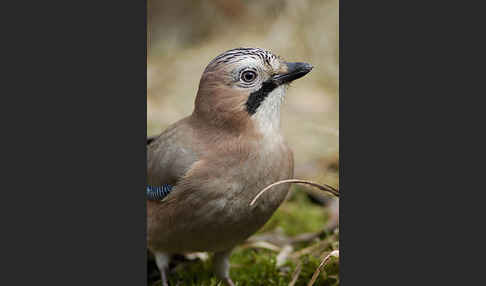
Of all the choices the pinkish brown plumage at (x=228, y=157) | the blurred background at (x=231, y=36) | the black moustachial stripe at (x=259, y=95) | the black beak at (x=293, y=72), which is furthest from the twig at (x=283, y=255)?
the black beak at (x=293, y=72)

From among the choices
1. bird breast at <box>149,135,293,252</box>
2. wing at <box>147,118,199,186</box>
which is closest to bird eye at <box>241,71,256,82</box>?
bird breast at <box>149,135,293,252</box>

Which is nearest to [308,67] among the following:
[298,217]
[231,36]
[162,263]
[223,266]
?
[231,36]

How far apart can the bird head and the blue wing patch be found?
588 millimetres

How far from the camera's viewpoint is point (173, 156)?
4.25m

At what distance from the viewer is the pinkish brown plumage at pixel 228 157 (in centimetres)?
401

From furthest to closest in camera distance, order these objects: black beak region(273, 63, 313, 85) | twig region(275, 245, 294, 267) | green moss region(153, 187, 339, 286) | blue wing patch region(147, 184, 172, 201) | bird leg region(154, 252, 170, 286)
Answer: twig region(275, 245, 294, 267)
bird leg region(154, 252, 170, 286)
green moss region(153, 187, 339, 286)
blue wing patch region(147, 184, 172, 201)
black beak region(273, 63, 313, 85)

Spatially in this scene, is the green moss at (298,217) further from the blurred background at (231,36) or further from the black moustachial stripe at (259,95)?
the black moustachial stripe at (259,95)

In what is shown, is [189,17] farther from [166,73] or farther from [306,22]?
[306,22]

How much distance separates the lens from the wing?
4.16 metres

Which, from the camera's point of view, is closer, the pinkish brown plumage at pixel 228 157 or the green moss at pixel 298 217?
the pinkish brown plumage at pixel 228 157

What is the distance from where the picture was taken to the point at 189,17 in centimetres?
420

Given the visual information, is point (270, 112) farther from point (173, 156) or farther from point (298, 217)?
point (298, 217)

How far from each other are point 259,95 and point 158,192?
102cm

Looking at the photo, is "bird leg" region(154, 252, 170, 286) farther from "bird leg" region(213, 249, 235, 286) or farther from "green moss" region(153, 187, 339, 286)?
"bird leg" region(213, 249, 235, 286)
